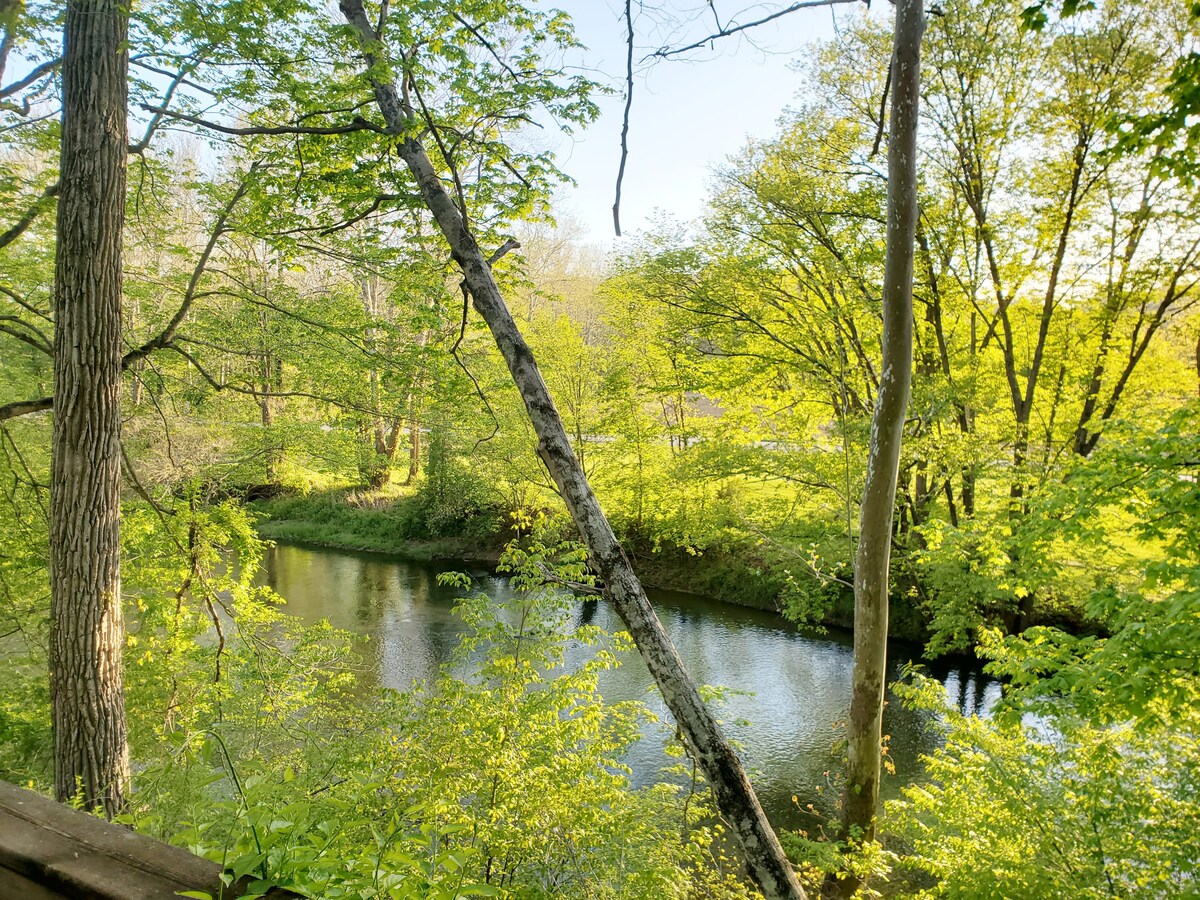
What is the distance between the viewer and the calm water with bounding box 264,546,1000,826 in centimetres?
941

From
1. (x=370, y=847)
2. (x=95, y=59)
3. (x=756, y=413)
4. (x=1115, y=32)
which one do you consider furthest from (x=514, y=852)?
(x=1115, y=32)

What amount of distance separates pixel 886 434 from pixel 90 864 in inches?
216

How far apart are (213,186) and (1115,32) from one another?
11.5 metres

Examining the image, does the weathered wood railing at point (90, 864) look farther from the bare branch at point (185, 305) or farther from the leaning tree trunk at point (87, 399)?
the bare branch at point (185, 305)

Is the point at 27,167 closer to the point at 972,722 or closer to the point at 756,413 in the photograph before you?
the point at 972,722

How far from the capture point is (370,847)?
1556mm

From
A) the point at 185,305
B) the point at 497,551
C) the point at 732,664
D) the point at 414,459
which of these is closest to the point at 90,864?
the point at 185,305

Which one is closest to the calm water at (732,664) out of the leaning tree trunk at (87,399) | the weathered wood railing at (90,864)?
the leaning tree trunk at (87,399)

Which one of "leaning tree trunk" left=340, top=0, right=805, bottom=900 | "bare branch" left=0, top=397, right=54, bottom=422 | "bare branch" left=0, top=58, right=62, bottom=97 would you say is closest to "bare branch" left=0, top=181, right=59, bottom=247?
"bare branch" left=0, top=58, right=62, bottom=97

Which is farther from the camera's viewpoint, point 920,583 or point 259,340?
point 920,583

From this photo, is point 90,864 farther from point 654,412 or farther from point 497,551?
point 497,551

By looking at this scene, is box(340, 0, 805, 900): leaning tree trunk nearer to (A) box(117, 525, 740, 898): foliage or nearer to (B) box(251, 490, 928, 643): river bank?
(A) box(117, 525, 740, 898): foliage

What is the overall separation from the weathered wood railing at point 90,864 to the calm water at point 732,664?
5749 millimetres

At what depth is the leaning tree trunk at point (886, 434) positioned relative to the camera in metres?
4.58
